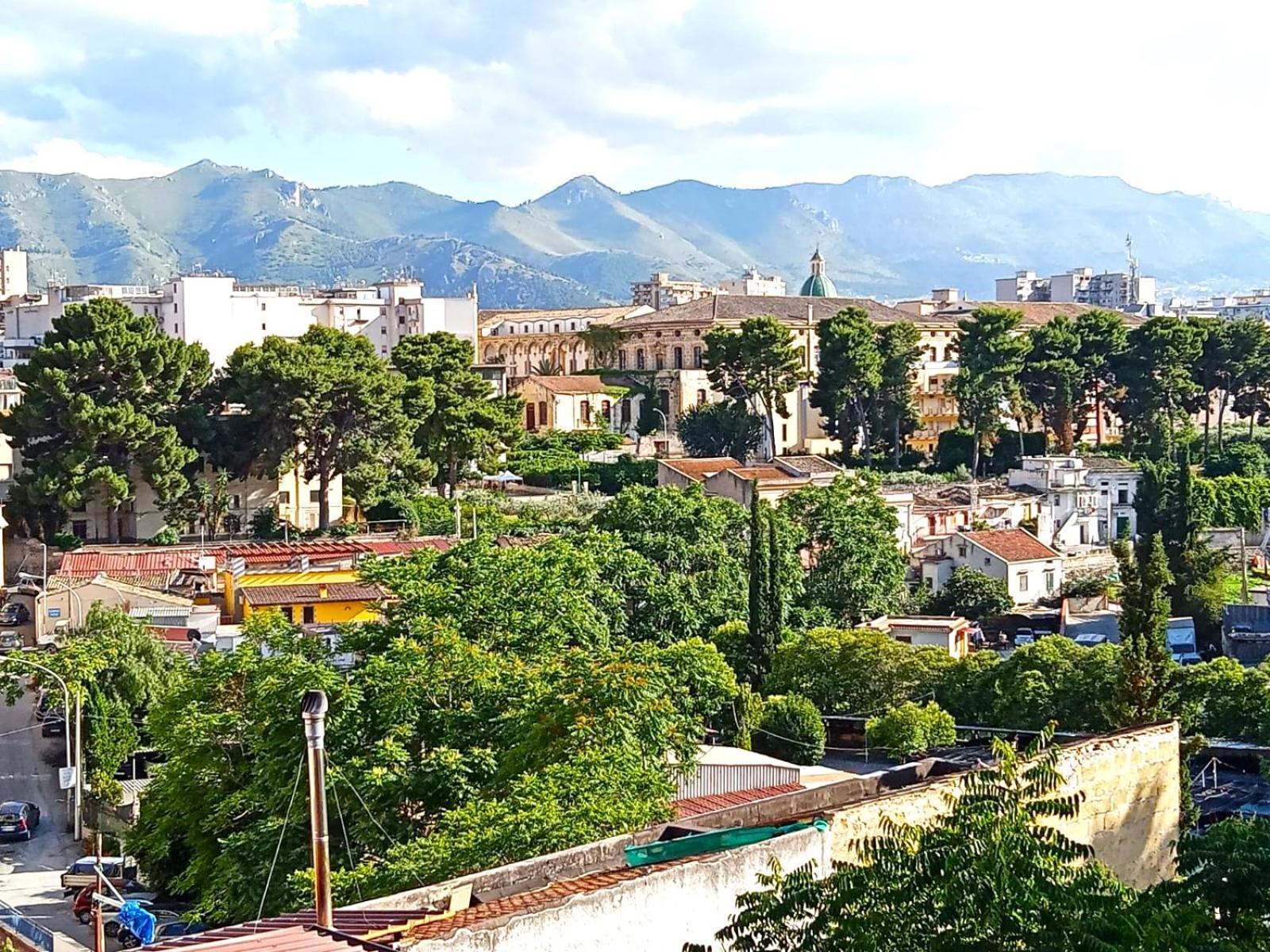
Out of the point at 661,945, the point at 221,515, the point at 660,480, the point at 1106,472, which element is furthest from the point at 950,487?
the point at 661,945

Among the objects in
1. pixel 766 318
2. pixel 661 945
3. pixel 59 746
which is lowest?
pixel 59 746

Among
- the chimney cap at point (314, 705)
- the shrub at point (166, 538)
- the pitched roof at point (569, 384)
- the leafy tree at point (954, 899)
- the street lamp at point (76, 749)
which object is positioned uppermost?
the pitched roof at point (569, 384)

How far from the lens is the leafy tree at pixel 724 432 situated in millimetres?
64188

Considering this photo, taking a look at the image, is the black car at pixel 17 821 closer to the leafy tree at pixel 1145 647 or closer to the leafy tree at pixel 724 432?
the leafy tree at pixel 1145 647

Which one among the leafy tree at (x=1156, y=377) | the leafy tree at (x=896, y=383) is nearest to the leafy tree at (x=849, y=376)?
the leafy tree at (x=896, y=383)

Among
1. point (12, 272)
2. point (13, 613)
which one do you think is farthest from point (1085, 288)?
point (13, 613)

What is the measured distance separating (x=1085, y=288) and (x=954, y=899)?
13420 centimetres

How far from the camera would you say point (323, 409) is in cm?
4847

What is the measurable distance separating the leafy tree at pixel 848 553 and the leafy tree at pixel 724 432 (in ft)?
65.7

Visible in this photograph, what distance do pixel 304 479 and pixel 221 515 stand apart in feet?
8.60

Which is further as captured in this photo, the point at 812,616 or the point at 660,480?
the point at 660,480

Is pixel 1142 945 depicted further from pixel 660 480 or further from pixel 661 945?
pixel 660 480

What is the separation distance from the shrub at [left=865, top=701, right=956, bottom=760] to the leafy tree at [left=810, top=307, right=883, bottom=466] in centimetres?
3789

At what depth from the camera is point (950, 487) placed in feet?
190
